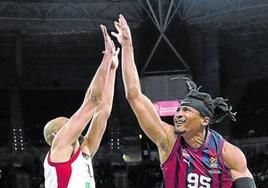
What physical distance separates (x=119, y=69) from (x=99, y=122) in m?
14.2

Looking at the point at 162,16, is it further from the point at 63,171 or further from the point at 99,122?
the point at 63,171

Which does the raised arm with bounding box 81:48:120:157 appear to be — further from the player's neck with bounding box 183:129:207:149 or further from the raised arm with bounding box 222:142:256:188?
the raised arm with bounding box 222:142:256:188

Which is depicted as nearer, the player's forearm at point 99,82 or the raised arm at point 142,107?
the raised arm at point 142,107

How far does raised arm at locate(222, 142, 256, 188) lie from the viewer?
3844 millimetres

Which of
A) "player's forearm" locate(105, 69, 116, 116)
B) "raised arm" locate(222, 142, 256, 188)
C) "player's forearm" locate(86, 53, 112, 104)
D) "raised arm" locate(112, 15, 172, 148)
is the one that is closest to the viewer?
"raised arm" locate(222, 142, 256, 188)

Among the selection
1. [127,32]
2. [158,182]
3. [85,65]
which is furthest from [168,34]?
[127,32]

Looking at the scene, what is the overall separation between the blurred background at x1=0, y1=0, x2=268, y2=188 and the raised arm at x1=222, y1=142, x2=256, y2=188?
1278cm

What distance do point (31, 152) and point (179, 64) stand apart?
6156 millimetres

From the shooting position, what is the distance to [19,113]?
65.5 feet

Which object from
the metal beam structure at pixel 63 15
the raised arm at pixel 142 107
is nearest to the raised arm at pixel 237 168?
the raised arm at pixel 142 107

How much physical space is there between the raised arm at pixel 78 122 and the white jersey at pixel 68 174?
2.2 inches

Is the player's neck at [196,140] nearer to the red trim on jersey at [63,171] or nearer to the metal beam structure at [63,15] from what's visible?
the red trim on jersey at [63,171]

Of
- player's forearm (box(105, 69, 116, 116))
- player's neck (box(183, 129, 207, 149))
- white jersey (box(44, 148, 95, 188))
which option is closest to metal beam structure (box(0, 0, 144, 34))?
player's forearm (box(105, 69, 116, 116))

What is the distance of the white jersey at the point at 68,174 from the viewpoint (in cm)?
415
